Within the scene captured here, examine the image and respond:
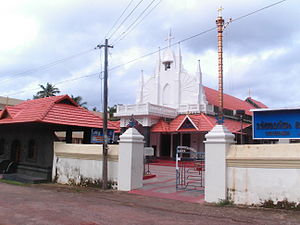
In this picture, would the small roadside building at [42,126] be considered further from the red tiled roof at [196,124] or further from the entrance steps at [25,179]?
the red tiled roof at [196,124]

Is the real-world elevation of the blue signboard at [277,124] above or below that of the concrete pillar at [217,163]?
above

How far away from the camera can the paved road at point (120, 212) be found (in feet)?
22.1

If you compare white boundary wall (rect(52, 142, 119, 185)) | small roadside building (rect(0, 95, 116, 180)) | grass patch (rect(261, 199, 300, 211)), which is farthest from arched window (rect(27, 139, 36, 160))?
grass patch (rect(261, 199, 300, 211))

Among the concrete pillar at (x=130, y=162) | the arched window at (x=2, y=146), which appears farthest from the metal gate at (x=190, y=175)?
the arched window at (x=2, y=146)

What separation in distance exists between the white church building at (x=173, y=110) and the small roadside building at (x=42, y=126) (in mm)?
9587

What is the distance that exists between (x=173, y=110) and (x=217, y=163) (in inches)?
720

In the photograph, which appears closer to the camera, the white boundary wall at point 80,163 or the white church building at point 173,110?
the white boundary wall at point 80,163

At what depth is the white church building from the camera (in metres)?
25.4

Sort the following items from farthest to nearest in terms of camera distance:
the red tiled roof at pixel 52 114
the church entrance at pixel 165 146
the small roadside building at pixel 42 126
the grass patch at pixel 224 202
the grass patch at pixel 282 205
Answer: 1. the church entrance at pixel 165 146
2. the small roadside building at pixel 42 126
3. the red tiled roof at pixel 52 114
4. the grass patch at pixel 224 202
5. the grass patch at pixel 282 205

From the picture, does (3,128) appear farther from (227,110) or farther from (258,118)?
(227,110)

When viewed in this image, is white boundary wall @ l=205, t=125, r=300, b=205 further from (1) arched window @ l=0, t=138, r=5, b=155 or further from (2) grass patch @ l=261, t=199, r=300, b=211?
(1) arched window @ l=0, t=138, r=5, b=155

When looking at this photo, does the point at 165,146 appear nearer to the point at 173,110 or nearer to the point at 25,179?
the point at 173,110

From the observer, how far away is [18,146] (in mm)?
17453

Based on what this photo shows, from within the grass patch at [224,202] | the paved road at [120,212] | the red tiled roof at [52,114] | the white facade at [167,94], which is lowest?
the paved road at [120,212]
